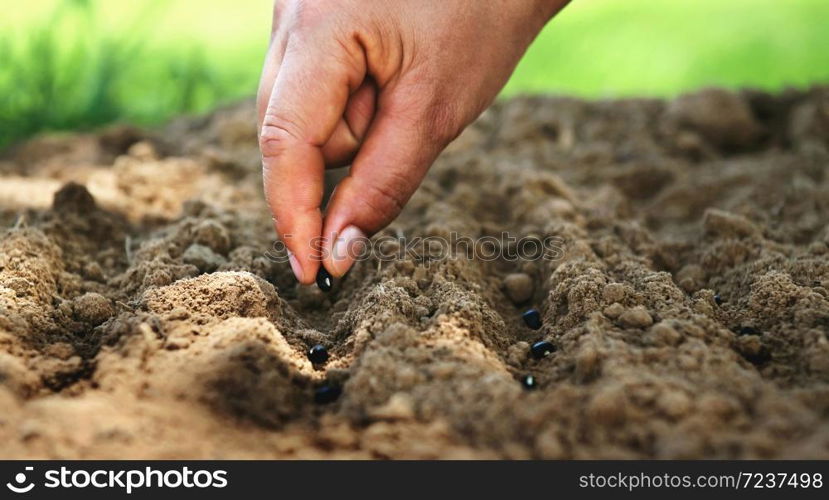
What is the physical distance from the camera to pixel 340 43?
69.6 inches

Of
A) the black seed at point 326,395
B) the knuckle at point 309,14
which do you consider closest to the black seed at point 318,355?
the black seed at point 326,395

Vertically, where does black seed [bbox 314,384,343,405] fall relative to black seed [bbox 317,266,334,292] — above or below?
below

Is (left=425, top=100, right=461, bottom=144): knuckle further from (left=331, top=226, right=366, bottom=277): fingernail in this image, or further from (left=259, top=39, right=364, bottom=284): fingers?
(left=331, top=226, right=366, bottom=277): fingernail

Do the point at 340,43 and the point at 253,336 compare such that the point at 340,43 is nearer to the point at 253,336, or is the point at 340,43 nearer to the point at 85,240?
the point at 253,336

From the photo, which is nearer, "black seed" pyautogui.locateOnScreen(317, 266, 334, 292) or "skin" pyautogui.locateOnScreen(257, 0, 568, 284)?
"skin" pyautogui.locateOnScreen(257, 0, 568, 284)

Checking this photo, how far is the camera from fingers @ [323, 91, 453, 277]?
6.13 feet

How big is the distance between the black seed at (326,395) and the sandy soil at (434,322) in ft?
0.06

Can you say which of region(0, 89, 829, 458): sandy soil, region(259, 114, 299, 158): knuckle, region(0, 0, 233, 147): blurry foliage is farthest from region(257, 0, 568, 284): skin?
region(0, 0, 233, 147): blurry foliage

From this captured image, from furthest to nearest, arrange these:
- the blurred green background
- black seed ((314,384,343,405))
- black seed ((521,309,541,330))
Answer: the blurred green background, black seed ((521,309,541,330)), black seed ((314,384,343,405))

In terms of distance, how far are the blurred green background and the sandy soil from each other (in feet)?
2.81
